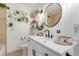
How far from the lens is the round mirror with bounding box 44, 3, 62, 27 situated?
1.49 meters

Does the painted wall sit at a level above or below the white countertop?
above

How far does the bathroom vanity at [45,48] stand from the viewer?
1392mm

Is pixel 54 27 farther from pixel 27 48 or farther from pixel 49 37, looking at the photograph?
pixel 27 48

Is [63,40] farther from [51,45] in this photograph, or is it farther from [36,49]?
[36,49]

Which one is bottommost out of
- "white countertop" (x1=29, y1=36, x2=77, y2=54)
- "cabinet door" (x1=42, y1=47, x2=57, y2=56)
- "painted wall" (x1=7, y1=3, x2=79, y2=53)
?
"cabinet door" (x1=42, y1=47, x2=57, y2=56)

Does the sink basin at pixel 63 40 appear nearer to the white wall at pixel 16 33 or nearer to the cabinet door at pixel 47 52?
the cabinet door at pixel 47 52

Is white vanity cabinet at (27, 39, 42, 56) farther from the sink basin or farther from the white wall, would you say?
the sink basin

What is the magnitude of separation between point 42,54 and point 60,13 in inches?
20.8

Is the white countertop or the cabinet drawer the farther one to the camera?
the cabinet drawer

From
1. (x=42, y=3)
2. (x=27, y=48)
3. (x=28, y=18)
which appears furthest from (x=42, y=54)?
(x=42, y=3)

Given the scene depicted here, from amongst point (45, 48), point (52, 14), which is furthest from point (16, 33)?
point (52, 14)

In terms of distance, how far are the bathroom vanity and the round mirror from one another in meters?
0.20

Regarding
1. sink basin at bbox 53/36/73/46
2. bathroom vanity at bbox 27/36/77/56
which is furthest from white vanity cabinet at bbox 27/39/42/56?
sink basin at bbox 53/36/73/46

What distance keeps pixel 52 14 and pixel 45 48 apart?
413 mm
